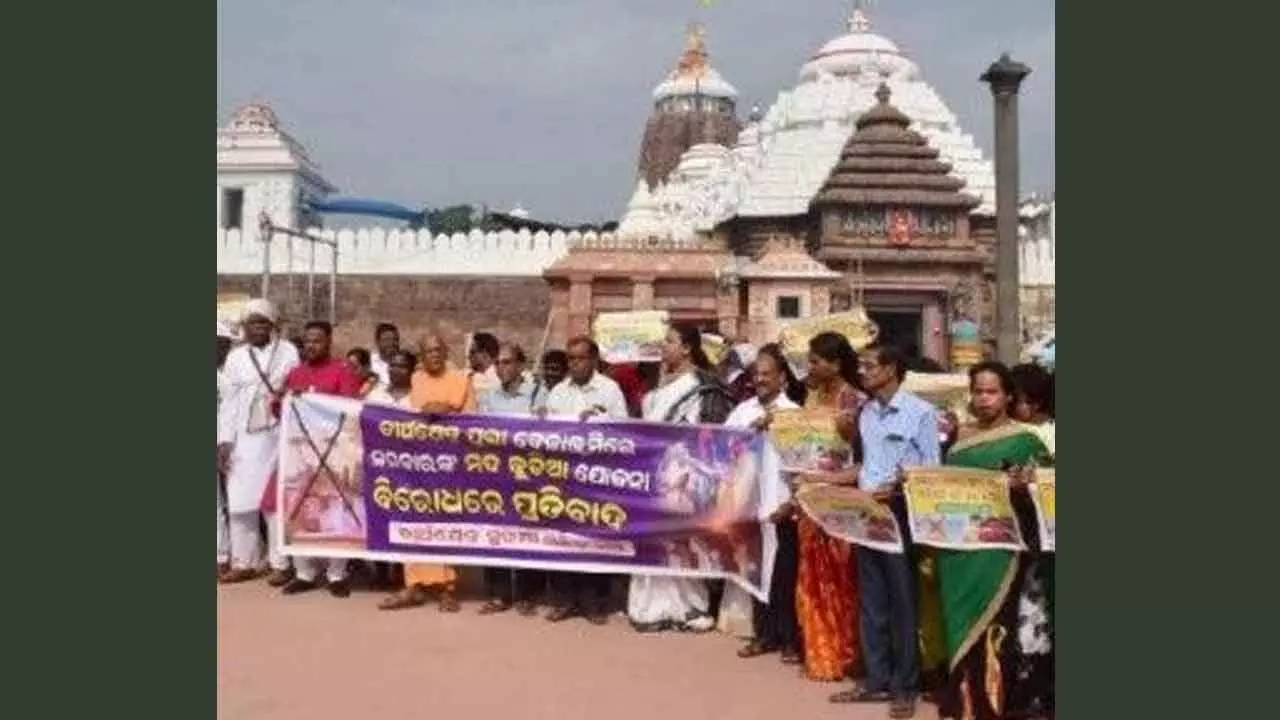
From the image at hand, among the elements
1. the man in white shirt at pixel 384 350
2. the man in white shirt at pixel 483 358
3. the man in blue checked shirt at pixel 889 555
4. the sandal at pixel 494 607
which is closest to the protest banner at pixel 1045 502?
the man in blue checked shirt at pixel 889 555

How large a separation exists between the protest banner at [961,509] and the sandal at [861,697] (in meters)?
0.66

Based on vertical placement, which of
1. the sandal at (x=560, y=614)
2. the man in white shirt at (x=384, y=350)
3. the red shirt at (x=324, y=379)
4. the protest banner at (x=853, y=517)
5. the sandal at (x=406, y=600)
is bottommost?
the sandal at (x=560, y=614)

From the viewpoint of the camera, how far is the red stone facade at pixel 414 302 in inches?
1085

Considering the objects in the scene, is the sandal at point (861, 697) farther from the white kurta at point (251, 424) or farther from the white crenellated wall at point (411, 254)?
the white crenellated wall at point (411, 254)

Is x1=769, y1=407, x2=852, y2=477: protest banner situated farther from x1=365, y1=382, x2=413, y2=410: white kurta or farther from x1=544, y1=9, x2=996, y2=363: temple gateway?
x1=544, y1=9, x2=996, y2=363: temple gateway

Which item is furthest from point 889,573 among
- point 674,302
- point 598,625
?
point 674,302

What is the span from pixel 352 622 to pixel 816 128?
22.5 metres

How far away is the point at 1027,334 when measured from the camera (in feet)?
79.2

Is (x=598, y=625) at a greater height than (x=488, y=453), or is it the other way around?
(x=488, y=453)

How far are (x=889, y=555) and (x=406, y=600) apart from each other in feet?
9.11

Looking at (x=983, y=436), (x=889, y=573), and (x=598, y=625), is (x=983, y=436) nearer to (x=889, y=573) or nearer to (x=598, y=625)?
(x=889, y=573)

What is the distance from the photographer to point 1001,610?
4668mm

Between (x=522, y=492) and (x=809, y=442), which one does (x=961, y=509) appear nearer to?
(x=809, y=442)

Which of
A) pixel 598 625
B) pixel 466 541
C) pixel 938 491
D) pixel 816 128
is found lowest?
pixel 598 625
